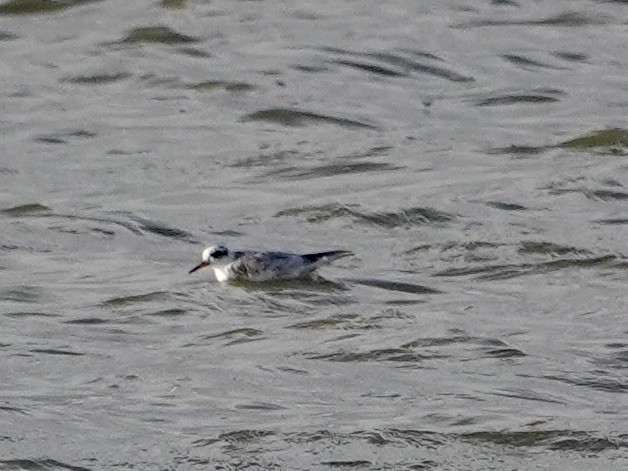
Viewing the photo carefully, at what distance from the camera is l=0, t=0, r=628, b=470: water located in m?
6.91

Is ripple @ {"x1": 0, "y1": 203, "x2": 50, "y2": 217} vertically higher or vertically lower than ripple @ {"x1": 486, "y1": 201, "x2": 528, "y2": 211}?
lower

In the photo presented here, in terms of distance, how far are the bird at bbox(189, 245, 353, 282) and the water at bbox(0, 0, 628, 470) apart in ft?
0.26

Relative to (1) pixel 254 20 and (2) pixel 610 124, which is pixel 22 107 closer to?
(1) pixel 254 20

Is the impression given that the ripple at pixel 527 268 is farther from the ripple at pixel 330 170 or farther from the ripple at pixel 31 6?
the ripple at pixel 31 6

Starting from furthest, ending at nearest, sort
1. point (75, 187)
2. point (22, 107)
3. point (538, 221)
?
point (22, 107)
point (75, 187)
point (538, 221)

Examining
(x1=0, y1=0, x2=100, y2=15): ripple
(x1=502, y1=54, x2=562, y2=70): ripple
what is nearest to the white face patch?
(x1=502, y1=54, x2=562, y2=70): ripple

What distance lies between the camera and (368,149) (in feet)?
37.3

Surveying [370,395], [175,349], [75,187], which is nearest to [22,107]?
[75,187]

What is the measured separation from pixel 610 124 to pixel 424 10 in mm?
2791

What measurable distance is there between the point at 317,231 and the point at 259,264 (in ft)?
3.17

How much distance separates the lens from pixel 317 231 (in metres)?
10.0

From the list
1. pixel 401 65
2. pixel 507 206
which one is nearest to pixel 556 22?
pixel 401 65

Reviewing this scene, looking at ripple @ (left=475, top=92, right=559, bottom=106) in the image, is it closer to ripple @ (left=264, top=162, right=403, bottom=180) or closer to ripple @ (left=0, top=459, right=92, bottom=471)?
ripple @ (left=264, top=162, right=403, bottom=180)

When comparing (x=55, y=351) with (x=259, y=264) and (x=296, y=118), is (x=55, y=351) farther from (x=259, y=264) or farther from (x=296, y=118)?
(x=296, y=118)
